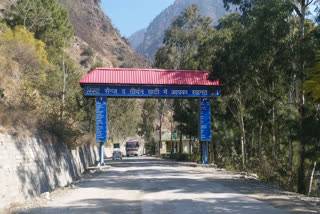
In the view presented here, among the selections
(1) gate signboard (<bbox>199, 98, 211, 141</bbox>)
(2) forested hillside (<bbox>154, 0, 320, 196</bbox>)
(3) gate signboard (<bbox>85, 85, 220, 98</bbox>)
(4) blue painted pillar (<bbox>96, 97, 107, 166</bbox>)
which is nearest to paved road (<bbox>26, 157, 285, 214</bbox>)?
(2) forested hillside (<bbox>154, 0, 320, 196</bbox>)

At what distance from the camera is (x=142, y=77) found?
1108 inches

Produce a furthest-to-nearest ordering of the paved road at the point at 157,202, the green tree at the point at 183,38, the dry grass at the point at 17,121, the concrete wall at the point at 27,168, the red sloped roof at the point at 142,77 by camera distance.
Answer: the green tree at the point at 183,38, the red sloped roof at the point at 142,77, the dry grass at the point at 17,121, the concrete wall at the point at 27,168, the paved road at the point at 157,202

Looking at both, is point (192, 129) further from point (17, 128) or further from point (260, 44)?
point (17, 128)

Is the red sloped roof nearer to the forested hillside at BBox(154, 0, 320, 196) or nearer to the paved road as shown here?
the forested hillside at BBox(154, 0, 320, 196)

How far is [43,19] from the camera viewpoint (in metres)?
40.1

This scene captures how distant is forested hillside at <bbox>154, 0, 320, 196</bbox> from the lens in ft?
47.1

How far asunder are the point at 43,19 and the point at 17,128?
31.4 m

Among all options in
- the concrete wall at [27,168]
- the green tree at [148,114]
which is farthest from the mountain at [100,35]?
the concrete wall at [27,168]

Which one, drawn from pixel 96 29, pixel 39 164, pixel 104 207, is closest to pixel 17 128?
pixel 39 164

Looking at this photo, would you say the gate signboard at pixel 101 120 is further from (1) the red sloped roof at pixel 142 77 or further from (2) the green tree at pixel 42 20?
(2) the green tree at pixel 42 20

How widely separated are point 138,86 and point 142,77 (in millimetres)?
886

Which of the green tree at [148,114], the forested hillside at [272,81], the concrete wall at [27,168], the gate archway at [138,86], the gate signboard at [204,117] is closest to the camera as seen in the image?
the concrete wall at [27,168]

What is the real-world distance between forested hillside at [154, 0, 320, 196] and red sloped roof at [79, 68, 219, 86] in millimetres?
3640

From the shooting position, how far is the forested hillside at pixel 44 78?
55.0 feet
